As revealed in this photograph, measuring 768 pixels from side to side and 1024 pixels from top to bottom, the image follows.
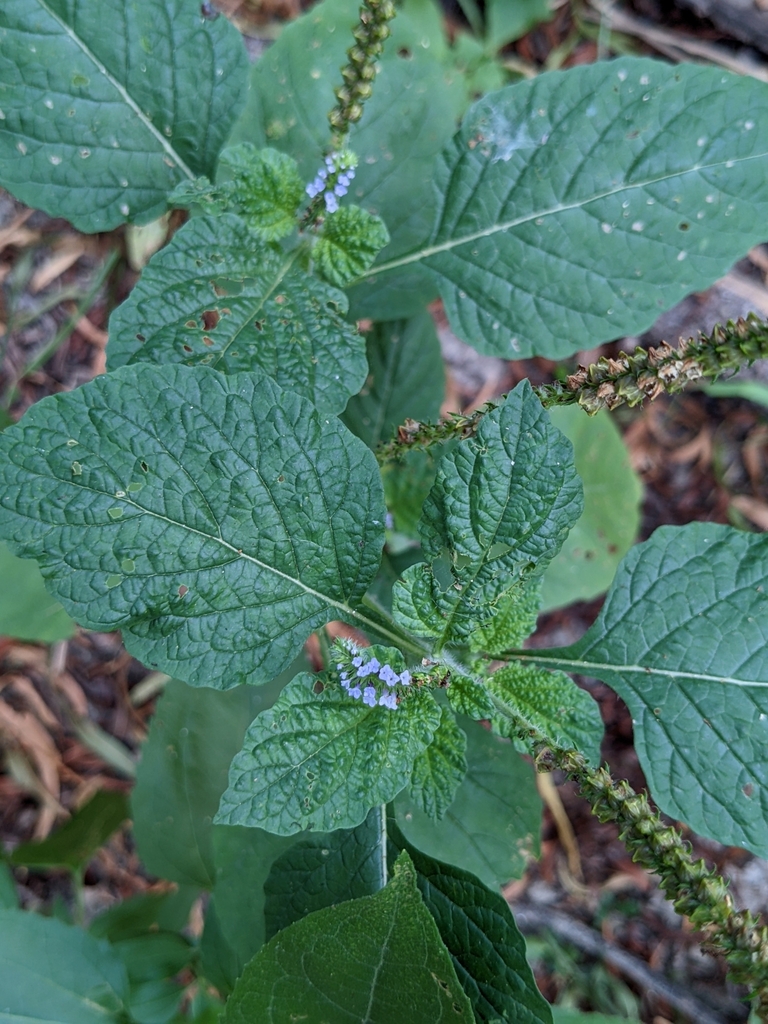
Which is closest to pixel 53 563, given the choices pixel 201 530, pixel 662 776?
pixel 201 530

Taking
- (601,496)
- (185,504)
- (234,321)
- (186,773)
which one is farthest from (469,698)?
(601,496)

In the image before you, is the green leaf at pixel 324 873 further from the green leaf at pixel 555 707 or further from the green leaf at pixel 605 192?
the green leaf at pixel 605 192

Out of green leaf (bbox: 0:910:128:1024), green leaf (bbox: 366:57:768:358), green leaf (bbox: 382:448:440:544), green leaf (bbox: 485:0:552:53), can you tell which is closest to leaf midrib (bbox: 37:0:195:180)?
green leaf (bbox: 366:57:768:358)

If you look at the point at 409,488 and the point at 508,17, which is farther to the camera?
the point at 508,17

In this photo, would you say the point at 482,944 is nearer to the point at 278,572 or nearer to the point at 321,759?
the point at 321,759

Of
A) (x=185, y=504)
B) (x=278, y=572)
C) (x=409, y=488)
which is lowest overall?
(x=278, y=572)
